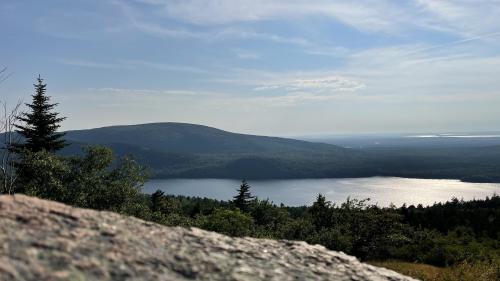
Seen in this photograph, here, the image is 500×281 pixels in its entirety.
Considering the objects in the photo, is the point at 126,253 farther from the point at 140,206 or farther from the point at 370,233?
the point at 370,233

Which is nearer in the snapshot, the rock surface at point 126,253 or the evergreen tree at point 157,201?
the rock surface at point 126,253

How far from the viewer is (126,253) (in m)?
8.33

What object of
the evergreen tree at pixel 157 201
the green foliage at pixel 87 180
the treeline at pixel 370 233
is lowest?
the evergreen tree at pixel 157 201

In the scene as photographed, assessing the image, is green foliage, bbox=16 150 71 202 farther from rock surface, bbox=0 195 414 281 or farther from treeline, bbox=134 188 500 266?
rock surface, bbox=0 195 414 281

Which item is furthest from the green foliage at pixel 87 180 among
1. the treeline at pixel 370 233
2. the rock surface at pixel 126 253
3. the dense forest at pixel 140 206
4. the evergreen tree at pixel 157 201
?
the evergreen tree at pixel 157 201

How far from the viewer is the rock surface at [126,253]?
7250 millimetres

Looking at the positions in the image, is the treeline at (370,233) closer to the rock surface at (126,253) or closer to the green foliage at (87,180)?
the green foliage at (87,180)

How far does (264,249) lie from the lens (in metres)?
11.2

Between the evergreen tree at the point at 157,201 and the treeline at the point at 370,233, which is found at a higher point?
the treeline at the point at 370,233

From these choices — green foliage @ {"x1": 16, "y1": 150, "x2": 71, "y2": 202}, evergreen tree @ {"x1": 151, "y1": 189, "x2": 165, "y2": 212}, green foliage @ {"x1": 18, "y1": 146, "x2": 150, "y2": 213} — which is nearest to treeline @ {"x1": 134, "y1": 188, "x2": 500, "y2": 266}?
green foliage @ {"x1": 18, "y1": 146, "x2": 150, "y2": 213}

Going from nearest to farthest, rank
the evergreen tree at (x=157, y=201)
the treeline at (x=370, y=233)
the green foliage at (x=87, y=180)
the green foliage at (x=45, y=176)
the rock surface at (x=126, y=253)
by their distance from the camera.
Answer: the rock surface at (x=126, y=253)
the green foliage at (x=45, y=176)
the green foliage at (x=87, y=180)
the treeline at (x=370, y=233)
the evergreen tree at (x=157, y=201)

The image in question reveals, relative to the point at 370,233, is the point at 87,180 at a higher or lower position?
higher

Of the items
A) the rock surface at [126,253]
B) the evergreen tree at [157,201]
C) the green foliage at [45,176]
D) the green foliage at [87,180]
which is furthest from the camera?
the evergreen tree at [157,201]

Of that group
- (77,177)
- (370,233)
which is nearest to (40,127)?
(77,177)
